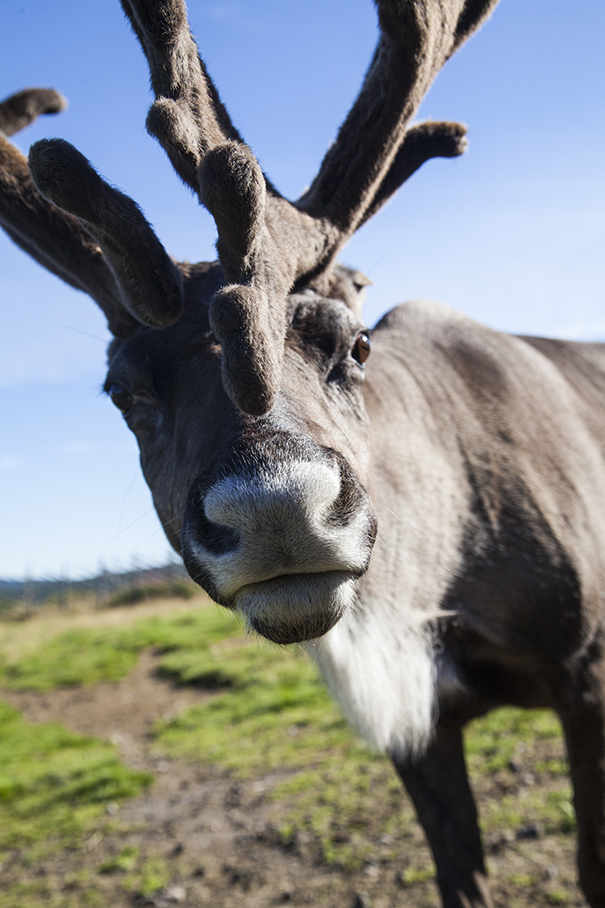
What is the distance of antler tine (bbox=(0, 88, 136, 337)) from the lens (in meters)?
2.90

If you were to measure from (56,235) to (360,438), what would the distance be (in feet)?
5.38

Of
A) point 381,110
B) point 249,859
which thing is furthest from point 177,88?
point 249,859

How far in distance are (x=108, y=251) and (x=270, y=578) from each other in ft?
3.75

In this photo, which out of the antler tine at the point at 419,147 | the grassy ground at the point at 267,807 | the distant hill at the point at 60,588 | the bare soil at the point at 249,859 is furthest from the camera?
the distant hill at the point at 60,588

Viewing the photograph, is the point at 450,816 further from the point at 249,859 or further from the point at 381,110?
the point at 381,110

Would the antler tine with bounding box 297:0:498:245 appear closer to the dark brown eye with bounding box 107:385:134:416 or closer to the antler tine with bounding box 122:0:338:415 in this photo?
the antler tine with bounding box 122:0:338:415

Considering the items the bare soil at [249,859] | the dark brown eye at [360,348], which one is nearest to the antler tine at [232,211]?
the dark brown eye at [360,348]

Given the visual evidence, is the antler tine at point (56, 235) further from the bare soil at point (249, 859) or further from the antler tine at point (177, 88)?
the bare soil at point (249, 859)

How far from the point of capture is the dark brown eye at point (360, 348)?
2514 mm

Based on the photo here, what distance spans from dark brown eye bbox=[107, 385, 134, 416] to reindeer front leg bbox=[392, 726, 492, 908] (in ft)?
6.58

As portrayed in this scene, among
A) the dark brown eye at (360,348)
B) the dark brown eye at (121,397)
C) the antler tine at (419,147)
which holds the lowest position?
the dark brown eye at (121,397)

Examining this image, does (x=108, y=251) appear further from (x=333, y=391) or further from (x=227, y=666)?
(x=227, y=666)

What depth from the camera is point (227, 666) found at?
402 inches

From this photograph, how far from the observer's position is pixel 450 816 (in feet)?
10.2
